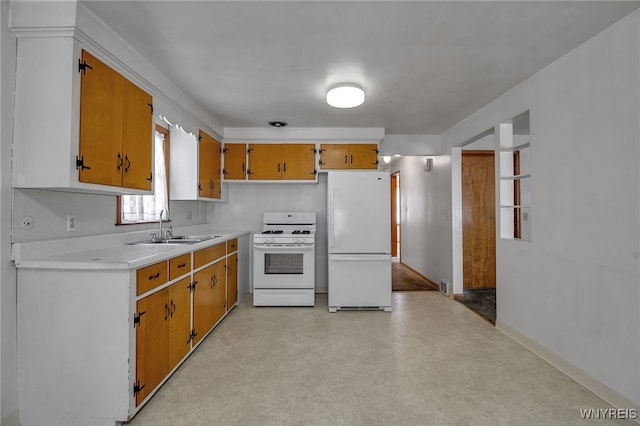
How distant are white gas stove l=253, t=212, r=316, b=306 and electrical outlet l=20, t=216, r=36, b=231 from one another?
2186mm

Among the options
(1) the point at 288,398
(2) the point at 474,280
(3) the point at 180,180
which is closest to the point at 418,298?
(2) the point at 474,280

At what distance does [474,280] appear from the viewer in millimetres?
4711

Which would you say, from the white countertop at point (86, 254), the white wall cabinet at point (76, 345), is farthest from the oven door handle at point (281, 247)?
the white wall cabinet at point (76, 345)

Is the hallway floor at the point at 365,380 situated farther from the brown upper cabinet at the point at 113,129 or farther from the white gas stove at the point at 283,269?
the brown upper cabinet at the point at 113,129

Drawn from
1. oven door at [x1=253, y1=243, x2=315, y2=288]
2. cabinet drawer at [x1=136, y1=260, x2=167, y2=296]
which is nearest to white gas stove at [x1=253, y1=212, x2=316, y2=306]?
oven door at [x1=253, y1=243, x2=315, y2=288]

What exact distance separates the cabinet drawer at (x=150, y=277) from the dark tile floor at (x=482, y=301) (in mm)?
3226

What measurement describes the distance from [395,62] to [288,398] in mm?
2504

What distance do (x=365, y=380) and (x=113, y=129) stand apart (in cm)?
240

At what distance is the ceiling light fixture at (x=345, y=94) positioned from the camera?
2.69 m

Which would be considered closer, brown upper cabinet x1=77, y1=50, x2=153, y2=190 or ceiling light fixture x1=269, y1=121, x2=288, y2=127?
brown upper cabinet x1=77, y1=50, x2=153, y2=190

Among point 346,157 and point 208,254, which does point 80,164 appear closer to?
point 208,254

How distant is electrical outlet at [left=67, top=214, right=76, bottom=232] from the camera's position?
6.57ft

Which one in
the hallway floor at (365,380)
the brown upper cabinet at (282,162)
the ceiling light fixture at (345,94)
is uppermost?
the ceiling light fixture at (345,94)

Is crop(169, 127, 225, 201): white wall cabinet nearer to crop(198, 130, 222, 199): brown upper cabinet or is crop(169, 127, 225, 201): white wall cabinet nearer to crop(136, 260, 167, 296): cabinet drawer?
crop(198, 130, 222, 199): brown upper cabinet
